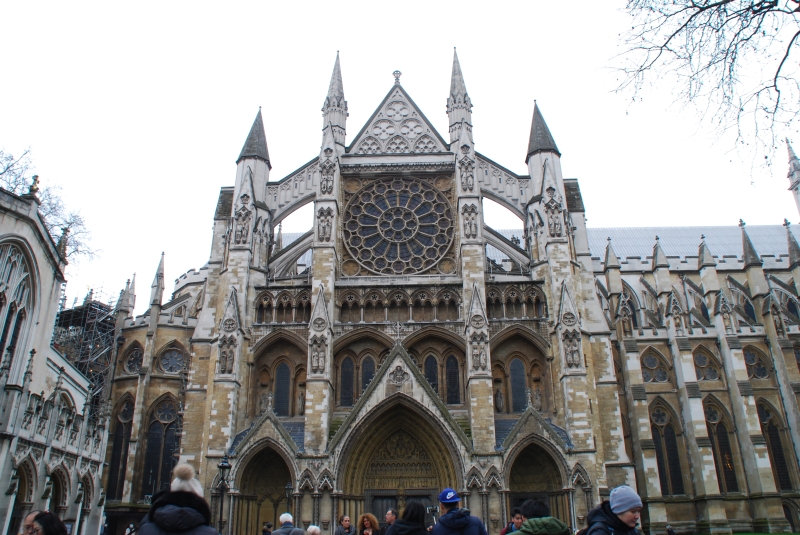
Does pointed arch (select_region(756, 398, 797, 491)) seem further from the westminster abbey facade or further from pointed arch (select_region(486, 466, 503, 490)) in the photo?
pointed arch (select_region(486, 466, 503, 490))

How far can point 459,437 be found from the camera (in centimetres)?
2192

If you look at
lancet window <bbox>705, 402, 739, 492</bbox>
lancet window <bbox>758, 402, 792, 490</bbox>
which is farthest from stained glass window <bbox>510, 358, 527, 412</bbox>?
lancet window <bbox>758, 402, 792, 490</bbox>

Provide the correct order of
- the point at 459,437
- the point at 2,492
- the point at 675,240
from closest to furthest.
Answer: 1. the point at 2,492
2. the point at 459,437
3. the point at 675,240

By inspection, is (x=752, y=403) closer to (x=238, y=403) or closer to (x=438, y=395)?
(x=438, y=395)

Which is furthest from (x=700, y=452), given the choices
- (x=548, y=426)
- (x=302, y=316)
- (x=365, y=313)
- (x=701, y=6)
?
(x=701, y=6)

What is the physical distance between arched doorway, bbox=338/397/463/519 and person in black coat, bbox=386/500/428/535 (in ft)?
56.1

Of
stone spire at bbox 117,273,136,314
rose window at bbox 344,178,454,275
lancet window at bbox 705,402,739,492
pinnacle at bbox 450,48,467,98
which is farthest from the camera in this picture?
stone spire at bbox 117,273,136,314

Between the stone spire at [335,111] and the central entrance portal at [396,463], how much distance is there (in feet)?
43.1

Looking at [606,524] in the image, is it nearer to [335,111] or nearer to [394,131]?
[335,111]

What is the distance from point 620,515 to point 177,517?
2935 millimetres

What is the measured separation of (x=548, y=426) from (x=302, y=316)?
10.6 metres

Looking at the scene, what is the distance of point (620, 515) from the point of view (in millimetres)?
4285

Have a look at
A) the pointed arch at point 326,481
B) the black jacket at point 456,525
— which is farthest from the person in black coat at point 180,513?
the pointed arch at point 326,481

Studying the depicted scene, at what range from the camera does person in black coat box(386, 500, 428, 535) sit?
5.36 meters
